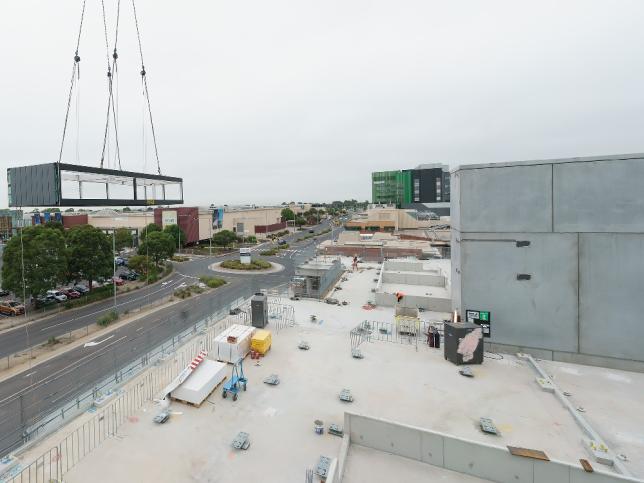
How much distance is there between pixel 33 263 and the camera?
3028cm

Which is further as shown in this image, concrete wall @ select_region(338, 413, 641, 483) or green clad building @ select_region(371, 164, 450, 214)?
green clad building @ select_region(371, 164, 450, 214)

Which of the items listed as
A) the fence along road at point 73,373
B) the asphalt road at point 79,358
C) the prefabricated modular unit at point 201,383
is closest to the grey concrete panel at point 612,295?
the prefabricated modular unit at point 201,383

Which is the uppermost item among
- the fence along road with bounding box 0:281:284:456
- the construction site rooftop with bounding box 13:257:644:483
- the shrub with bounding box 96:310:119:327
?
the construction site rooftop with bounding box 13:257:644:483

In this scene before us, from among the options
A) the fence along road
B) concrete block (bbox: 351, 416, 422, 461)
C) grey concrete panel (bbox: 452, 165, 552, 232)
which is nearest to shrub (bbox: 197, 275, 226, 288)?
the fence along road

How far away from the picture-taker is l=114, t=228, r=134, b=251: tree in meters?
70.8

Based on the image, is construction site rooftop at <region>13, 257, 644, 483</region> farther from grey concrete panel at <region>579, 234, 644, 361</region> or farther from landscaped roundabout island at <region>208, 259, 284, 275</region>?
landscaped roundabout island at <region>208, 259, 284, 275</region>

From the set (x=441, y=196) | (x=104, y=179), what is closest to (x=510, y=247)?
(x=104, y=179)

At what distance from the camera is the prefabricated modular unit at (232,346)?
1297 cm

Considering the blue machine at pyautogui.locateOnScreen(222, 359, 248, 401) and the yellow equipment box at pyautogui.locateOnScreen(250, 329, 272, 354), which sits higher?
the yellow equipment box at pyautogui.locateOnScreen(250, 329, 272, 354)

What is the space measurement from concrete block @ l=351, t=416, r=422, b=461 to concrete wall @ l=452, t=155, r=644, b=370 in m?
8.31

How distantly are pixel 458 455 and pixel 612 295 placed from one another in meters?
10.3

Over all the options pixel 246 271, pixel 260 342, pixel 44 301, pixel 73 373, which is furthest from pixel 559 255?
pixel 44 301

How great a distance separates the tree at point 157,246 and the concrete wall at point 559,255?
47.2m

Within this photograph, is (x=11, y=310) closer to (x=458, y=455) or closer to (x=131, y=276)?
(x=131, y=276)
